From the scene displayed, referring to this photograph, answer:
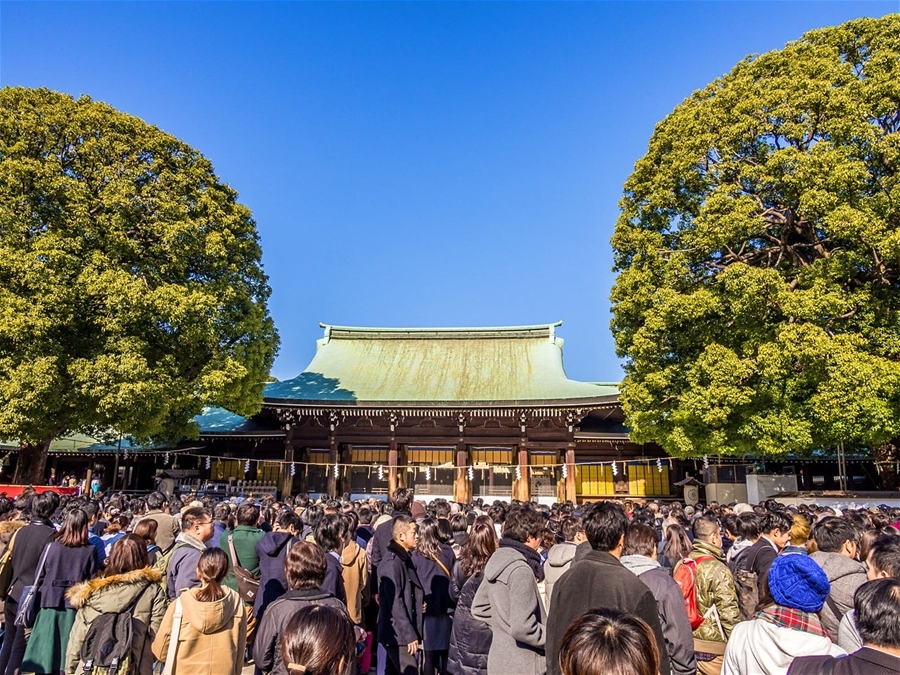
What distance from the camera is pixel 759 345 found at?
50.9ft

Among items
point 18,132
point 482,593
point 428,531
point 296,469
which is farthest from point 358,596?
point 296,469

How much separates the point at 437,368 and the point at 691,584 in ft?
78.0

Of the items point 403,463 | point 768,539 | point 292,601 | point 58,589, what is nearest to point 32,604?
point 58,589

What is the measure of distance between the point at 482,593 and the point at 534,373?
2340cm

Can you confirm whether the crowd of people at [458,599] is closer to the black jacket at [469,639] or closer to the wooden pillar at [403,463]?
the black jacket at [469,639]

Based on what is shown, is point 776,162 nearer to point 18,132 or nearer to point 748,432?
point 748,432

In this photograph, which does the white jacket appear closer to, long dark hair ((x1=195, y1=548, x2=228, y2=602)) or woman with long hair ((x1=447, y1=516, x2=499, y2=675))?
woman with long hair ((x1=447, y1=516, x2=499, y2=675))

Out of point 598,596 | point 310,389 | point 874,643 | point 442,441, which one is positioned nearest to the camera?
point 874,643

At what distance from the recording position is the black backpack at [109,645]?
415 centimetres

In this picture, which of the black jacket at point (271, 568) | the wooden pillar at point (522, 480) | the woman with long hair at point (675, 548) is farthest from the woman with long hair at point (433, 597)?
the wooden pillar at point (522, 480)

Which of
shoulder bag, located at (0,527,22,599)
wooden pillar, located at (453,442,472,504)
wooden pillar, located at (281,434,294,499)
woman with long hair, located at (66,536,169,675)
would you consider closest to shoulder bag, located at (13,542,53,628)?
shoulder bag, located at (0,527,22,599)

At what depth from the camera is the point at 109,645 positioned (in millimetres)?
4180

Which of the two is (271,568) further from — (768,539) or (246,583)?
(768,539)

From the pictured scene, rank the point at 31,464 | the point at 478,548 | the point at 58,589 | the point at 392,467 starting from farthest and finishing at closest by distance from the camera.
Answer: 1. the point at 392,467
2. the point at 31,464
3. the point at 58,589
4. the point at 478,548
